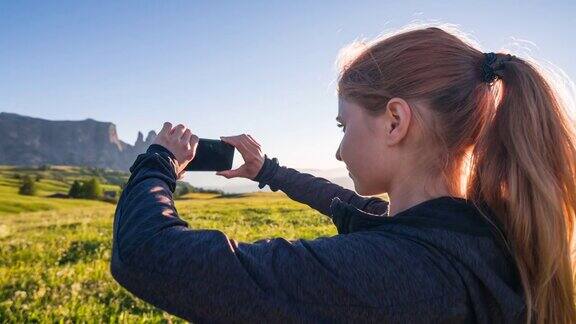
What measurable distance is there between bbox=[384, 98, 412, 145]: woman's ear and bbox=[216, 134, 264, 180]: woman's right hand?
6.01 ft

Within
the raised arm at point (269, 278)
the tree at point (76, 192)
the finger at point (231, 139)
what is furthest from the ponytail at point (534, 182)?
the tree at point (76, 192)

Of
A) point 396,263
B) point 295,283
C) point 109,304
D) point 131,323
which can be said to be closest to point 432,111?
point 396,263

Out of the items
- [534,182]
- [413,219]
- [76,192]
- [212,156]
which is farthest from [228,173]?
[76,192]

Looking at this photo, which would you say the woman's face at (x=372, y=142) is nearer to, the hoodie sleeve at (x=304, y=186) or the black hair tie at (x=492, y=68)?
the black hair tie at (x=492, y=68)

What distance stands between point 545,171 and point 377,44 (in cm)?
91

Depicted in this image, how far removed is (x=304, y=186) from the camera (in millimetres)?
4203

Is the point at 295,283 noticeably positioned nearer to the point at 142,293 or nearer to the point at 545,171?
the point at 142,293

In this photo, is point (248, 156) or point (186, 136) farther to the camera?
point (248, 156)

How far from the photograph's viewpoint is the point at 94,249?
32.3 feet

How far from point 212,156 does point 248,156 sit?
720mm

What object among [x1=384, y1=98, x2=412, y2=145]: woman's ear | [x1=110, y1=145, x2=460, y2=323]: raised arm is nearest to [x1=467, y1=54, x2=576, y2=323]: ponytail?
[x1=384, y1=98, x2=412, y2=145]: woman's ear

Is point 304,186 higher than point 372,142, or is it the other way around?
point 372,142

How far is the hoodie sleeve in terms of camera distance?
404 cm

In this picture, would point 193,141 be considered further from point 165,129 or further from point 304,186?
point 304,186
